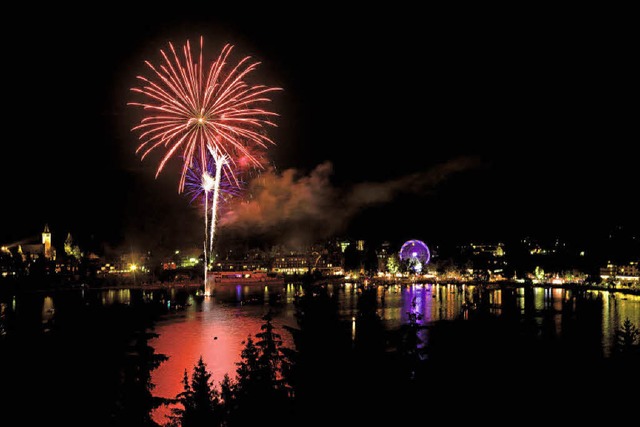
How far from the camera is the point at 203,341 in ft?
62.0

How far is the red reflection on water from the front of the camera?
1384 cm

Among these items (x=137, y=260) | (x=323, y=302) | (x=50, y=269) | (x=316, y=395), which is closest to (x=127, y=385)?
(x=316, y=395)

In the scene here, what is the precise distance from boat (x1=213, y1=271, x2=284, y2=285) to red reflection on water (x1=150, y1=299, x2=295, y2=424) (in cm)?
2333

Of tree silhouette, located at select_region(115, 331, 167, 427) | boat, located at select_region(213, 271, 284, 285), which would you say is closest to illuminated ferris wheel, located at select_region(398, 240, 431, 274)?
boat, located at select_region(213, 271, 284, 285)

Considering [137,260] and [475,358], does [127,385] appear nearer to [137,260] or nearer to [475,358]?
[475,358]

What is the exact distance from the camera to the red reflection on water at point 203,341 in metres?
13.8

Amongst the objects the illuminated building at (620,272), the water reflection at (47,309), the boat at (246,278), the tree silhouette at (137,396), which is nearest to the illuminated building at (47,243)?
the boat at (246,278)

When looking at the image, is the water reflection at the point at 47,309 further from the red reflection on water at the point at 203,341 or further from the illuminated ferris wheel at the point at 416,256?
the illuminated ferris wheel at the point at 416,256

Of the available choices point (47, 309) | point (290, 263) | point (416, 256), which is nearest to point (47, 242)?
point (290, 263)

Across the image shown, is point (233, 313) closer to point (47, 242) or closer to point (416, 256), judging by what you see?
point (416, 256)

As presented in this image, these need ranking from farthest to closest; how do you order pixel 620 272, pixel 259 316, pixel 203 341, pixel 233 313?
pixel 620 272 → pixel 233 313 → pixel 259 316 → pixel 203 341

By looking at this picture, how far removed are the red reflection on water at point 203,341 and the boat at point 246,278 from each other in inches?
918

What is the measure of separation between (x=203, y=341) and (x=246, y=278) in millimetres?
35624

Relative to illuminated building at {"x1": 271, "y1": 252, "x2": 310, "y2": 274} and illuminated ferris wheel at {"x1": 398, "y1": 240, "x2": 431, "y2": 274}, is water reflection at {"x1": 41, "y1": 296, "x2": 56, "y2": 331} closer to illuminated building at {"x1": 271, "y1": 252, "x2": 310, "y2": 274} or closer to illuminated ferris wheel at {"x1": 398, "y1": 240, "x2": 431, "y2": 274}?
illuminated building at {"x1": 271, "y1": 252, "x2": 310, "y2": 274}
